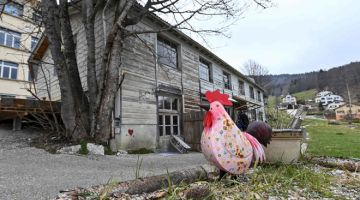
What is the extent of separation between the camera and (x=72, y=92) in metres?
7.52

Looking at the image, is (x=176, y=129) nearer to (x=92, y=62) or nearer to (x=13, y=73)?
(x=92, y=62)

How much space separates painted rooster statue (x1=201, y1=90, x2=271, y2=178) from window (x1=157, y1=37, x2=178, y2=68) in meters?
7.90

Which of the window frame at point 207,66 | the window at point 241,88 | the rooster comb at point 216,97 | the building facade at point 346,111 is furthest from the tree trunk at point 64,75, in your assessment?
the building facade at point 346,111

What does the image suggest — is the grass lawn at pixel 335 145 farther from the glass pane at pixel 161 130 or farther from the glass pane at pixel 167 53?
the glass pane at pixel 167 53

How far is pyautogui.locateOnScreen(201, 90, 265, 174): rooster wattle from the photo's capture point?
267cm

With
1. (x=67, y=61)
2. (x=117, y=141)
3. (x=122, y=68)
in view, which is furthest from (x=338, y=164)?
(x=67, y=61)

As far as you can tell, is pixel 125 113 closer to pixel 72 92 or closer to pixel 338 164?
pixel 72 92

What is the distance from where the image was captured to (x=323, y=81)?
87875mm

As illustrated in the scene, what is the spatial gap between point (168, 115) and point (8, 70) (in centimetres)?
→ 1762

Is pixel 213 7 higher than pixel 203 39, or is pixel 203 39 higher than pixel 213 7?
pixel 213 7

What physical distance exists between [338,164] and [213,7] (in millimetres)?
5342

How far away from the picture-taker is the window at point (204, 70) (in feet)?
45.1

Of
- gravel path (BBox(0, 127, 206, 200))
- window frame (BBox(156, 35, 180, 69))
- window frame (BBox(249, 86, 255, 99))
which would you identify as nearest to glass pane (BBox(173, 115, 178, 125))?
window frame (BBox(156, 35, 180, 69))

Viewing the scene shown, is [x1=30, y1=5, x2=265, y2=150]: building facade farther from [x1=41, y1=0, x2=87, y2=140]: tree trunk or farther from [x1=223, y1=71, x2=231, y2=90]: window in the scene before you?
[x1=223, y1=71, x2=231, y2=90]: window
